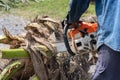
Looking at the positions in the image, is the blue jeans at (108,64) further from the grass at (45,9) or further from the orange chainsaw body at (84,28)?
the grass at (45,9)

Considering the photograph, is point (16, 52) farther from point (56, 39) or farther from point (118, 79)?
point (118, 79)

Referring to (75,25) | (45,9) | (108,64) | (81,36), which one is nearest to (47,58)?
(81,36)

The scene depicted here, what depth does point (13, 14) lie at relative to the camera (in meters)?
9.79

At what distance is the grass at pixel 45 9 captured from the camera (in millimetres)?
9633

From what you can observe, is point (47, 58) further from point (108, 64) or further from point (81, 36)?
point (108, 64)

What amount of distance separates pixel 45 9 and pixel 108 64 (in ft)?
25.3

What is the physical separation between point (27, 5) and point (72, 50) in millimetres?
7479

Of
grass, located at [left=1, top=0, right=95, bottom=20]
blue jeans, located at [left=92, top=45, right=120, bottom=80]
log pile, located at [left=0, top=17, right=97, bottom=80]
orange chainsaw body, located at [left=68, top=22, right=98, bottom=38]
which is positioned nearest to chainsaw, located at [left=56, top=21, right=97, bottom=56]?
orange chainsaw body, located at [left=68, top=22, right=98, bottom=38]

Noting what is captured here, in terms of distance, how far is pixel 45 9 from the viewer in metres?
10.4

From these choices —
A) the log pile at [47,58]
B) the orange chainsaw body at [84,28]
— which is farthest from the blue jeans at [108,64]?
the log pile at [47,58]

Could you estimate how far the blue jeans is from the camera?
8.98ft

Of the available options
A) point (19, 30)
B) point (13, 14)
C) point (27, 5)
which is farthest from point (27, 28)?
point (27, 5)

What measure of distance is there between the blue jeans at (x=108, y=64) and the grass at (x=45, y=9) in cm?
647

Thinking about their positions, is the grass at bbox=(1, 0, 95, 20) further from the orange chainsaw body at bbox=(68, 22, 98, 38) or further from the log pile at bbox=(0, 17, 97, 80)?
the orange chainsaw body at bbox=(68, 22, 98, 38)
